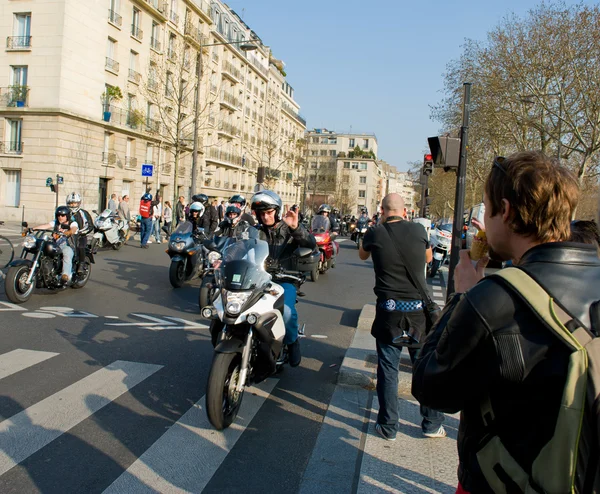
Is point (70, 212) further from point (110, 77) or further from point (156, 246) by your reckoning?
point (110, 77)

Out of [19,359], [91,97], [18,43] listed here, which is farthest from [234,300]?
[18,43]

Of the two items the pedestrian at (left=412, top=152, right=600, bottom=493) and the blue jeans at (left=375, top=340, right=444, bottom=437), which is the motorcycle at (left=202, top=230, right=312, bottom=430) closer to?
the blue jeans at (left=375, top=340, right=444, bottom=437)

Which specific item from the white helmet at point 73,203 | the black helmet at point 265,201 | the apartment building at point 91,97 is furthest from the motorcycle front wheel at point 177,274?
the apartment building at point 91,97

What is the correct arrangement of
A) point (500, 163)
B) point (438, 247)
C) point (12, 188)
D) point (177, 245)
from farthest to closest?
1. point (12, 188)
2. point (438, 247)
3. point (177, 245)
4. point (500, 163)

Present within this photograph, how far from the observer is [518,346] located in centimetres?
143

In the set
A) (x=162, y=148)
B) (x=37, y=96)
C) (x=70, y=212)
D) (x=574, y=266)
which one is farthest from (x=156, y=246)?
(x=162, y=148)

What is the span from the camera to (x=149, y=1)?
39750 millimetres

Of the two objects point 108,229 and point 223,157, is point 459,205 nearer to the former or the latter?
point 108,229

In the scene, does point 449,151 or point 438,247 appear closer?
point 449,151

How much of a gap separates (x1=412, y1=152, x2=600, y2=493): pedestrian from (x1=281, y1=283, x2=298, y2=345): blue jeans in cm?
315

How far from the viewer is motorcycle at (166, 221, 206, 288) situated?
34.0ft

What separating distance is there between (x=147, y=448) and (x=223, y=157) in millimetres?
56398

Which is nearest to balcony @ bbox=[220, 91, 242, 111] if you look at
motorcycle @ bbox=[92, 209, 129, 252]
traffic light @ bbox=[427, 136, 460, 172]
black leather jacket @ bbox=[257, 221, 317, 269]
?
motorcycle @ bbox=[92, 209, 129, 252]

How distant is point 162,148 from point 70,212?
34812 mm
